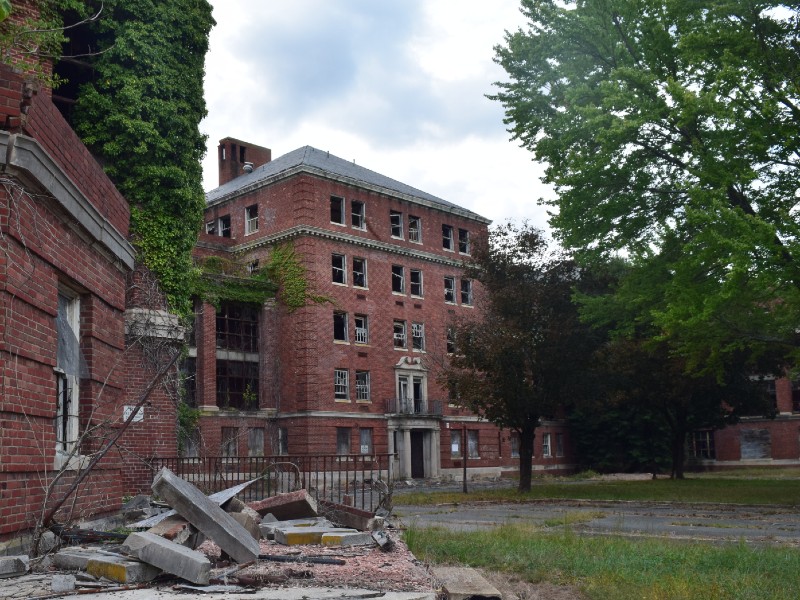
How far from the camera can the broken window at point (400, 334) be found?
47.8 metres

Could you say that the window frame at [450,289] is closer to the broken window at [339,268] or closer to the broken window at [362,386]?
the broken window at [339,268]

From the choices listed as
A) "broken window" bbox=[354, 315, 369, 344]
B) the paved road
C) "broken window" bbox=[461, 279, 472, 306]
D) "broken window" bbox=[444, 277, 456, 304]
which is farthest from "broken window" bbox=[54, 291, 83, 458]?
"broken window" bbox=[461, 279, 472, 306]

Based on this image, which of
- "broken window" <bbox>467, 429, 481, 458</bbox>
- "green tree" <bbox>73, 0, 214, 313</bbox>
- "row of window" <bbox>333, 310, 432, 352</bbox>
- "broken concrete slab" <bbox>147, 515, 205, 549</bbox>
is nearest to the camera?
"broken concrete slab" <bbox>147, 515, 205, 549</bbox>

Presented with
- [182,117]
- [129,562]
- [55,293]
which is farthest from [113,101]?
[129,562]

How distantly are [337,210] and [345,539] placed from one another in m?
38.0

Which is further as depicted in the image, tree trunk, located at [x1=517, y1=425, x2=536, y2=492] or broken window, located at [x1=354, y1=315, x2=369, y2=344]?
broken window, located at [x1=354, y1=315, x2=369, y2=344]

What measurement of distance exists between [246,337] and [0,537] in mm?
36353

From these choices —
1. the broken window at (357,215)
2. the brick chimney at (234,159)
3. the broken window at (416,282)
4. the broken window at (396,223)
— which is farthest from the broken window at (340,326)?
the brick chimney at (234,159)

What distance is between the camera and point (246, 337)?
43.6m

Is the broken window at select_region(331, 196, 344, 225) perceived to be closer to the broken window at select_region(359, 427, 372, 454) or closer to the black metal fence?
the broken window at select_region(359, 427, 372, 454)

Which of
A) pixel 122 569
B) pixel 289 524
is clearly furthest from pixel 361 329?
pixel 122 569

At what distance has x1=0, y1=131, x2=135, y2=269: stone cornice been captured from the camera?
758 centimetres

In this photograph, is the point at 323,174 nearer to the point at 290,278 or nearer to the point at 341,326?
the point at 290,278

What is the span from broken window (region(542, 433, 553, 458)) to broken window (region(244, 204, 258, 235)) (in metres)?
24.0
